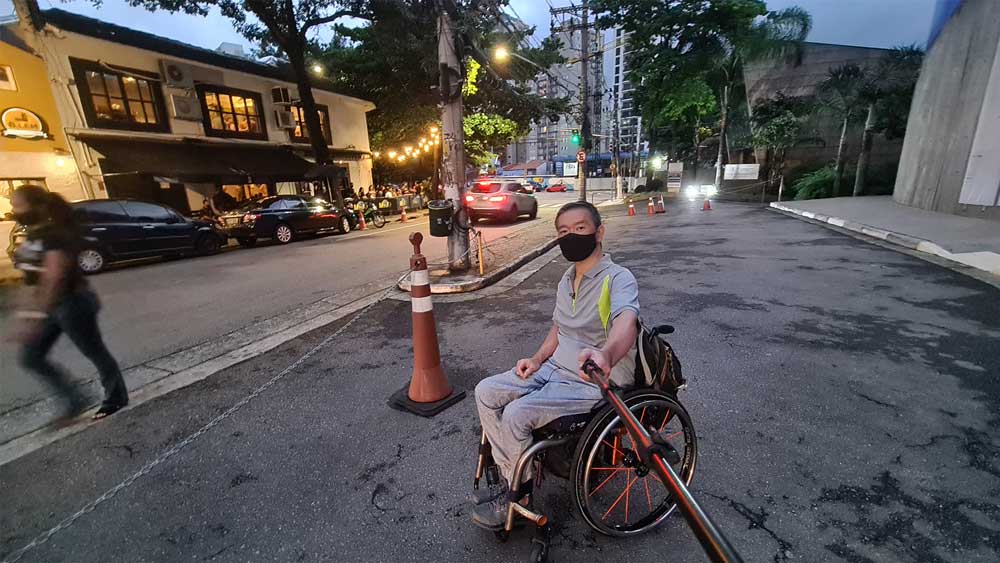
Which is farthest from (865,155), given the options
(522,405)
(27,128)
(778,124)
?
(27,128)

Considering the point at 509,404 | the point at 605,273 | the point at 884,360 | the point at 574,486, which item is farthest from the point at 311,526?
the point at 884,360

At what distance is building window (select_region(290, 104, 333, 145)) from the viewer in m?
19.8

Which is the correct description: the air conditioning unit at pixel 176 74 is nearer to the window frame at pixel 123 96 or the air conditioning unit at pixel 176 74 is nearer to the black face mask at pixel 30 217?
the window frame at pixel 123 96

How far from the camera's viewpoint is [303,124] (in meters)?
20.2

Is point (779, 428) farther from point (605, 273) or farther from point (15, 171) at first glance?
point (15, 171)

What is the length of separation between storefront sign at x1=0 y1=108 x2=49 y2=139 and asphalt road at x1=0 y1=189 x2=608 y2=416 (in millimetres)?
5930

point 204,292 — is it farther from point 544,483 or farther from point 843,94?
point 843,94

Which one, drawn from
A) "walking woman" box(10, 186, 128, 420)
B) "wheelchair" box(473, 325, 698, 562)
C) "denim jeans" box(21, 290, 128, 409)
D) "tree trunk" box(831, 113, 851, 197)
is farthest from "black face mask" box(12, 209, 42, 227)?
"tree trunk" box(831, 113, 851, 197)

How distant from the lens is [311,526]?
81.6 inches

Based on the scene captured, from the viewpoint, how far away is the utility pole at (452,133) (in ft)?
21.3

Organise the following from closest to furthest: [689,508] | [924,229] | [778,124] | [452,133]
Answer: [689,508] < [452,133] < [924,229] < [778,124]

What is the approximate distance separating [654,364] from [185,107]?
19436 millimetres

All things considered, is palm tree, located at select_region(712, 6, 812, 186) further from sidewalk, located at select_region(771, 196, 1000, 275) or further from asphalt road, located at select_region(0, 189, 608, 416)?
asphalt road, located at select_region(0, 189, 608, 416)

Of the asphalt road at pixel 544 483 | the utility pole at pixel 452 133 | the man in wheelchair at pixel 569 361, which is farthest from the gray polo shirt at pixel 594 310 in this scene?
the utility pole at pixel 452 133
